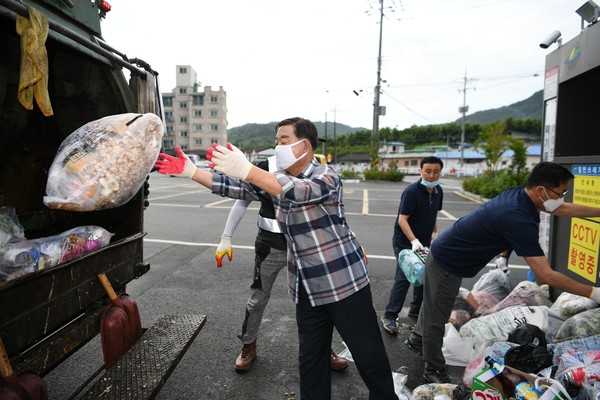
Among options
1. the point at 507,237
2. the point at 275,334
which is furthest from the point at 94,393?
the point at 507,237

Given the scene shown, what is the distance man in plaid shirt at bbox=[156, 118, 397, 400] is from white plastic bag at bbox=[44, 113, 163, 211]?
14 cm

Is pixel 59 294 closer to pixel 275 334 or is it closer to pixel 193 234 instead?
pixel 275 334

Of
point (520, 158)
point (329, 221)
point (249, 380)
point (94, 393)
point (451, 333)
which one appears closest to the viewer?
point (94, 393)

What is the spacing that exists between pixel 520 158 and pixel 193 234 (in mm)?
14330

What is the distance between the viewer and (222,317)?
4.03m

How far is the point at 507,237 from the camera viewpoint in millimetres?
2547

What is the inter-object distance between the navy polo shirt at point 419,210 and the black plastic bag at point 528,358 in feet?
5.26

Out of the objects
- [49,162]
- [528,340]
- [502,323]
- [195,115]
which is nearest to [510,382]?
[528,340]

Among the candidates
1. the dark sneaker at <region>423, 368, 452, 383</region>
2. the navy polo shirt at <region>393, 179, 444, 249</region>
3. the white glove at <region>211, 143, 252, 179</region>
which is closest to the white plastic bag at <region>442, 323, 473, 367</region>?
the dark sneaker at <region>423, 368, 452, 383</region>

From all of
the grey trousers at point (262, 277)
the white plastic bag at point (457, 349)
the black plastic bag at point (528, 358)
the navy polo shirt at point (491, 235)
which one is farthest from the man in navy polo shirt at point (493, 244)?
the grey trousers at point (262, 277)

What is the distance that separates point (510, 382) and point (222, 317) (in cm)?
264

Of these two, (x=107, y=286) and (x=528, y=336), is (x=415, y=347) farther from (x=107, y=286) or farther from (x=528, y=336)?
(x=107, y=286)

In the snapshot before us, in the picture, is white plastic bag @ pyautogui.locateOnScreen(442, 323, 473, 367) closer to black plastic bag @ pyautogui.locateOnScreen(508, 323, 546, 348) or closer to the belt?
black plastic bag @ pyautogui.locateOnScreen(508, 323, 546, 348)

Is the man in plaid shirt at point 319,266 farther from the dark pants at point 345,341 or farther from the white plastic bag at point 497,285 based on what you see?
the white plastic bag at point 497,285
